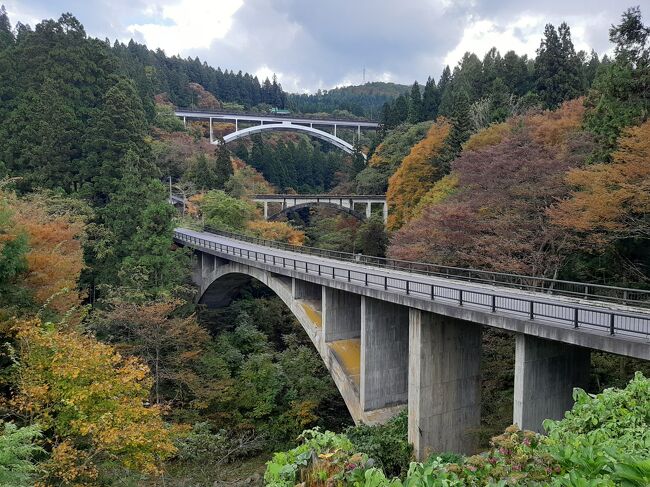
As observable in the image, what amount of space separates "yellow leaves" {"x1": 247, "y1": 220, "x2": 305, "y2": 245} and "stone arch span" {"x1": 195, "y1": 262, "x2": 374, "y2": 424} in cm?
789

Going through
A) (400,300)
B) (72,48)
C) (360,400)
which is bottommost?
(360,400)

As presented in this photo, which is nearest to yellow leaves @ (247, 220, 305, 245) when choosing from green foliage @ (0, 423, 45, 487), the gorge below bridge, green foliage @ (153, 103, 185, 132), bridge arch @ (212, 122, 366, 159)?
the gorge below bridge

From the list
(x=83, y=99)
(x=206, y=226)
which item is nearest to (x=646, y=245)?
(x=206, y=226)

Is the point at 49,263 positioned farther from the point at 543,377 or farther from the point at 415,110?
the point at 415,110

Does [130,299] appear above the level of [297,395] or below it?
above

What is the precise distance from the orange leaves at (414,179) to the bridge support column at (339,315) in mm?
15755

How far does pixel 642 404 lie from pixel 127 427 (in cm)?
1168

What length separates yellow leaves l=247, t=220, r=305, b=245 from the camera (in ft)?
145

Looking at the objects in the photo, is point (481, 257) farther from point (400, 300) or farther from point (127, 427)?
point (127, 427)

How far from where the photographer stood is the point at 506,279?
21.6 m

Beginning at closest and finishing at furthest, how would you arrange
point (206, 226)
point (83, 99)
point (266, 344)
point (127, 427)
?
point (127, 427) → point (266, 344) → point (83, 99) → point (206, 226)

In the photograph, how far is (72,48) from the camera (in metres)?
39.0

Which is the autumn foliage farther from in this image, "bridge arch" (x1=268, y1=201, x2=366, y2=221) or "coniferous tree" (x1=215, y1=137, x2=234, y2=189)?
"coniferous tree" (x1=215, y1=137, x2=234, y2=189)

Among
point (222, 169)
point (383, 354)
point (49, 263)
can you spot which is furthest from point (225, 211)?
point (383, 354)
